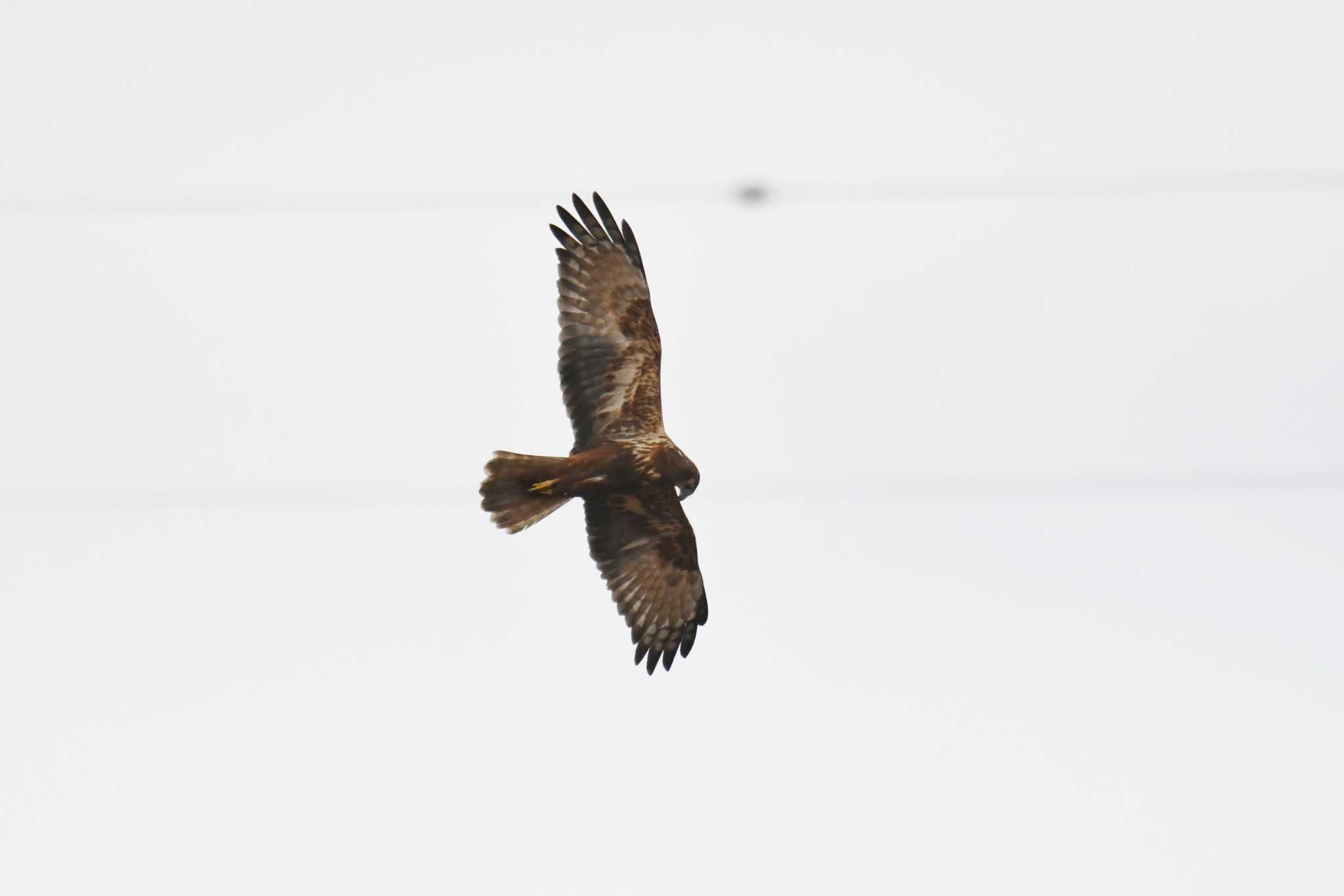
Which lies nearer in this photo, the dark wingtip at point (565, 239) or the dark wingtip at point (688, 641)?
the dark wingtip at point (565, 239)

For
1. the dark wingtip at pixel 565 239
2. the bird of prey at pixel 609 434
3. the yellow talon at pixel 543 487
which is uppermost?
the dark wingtip at pixel 565 239

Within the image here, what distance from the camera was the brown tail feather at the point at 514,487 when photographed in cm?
1214

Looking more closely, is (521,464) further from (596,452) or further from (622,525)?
(622,525)

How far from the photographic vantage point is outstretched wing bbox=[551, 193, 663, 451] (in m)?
12.7

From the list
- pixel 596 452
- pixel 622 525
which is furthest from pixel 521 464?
pixel 622 525

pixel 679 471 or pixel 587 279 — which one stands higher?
pixel 587 279

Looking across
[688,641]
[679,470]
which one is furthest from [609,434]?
[688,641]

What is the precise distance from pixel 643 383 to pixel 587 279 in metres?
0.71

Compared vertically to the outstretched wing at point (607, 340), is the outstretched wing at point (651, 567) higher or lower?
lower

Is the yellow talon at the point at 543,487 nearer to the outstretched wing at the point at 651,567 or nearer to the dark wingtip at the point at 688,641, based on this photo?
the outstretched wing at the point at 651,567

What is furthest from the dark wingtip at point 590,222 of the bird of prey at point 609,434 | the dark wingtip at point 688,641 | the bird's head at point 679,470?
the dark wingtip at point 688,641

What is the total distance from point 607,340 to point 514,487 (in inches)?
44.5

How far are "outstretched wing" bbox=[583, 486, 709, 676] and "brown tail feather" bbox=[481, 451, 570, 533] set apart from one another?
825 mm

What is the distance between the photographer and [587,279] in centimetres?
1284
